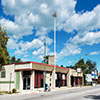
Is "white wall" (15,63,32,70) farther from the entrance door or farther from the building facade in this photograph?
the entrance door

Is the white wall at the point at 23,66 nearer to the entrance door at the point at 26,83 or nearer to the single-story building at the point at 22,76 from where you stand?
→ the single-story building at the point at 22,76

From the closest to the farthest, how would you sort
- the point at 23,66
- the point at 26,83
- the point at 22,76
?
the point at 23,66, the point at 22,76, the point at 26,83

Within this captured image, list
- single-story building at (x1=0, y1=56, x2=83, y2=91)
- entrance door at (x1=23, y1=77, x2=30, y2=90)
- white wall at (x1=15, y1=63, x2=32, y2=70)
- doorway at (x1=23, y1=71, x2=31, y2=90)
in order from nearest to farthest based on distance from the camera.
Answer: white wall at (x1=15, y1=63, x2=32, y2=70) < single-story building at (x1=0, y1=56, x2=83, y2=91) < entrance door at (x1=23, y1=77, x2=30, y2=90) < doorway at (x1=23, y1=71, x2=31, y2=90)

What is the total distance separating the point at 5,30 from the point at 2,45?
2903mm

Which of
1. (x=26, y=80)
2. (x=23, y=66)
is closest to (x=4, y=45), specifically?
(x=23, y=66)

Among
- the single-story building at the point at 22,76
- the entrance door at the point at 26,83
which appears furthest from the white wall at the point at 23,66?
the entrance door at the point at 26,83

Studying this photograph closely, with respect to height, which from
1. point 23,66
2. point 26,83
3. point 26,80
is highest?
point 23,66

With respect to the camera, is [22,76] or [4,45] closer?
[22,76]

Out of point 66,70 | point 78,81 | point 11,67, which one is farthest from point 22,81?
point 78,81

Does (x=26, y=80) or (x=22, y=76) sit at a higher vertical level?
(x=22, y=76)

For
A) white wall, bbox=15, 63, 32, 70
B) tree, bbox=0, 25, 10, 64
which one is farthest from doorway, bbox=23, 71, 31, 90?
tree, bbox=0, 25, 10, 64

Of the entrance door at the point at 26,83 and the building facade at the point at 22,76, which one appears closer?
the building facade at the point at 22,76

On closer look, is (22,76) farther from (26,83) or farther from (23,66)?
(23,66)

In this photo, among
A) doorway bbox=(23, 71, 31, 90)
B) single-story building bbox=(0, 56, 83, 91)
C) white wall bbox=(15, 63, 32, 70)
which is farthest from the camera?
doorway bbox=(23, 71, 31, 90)
